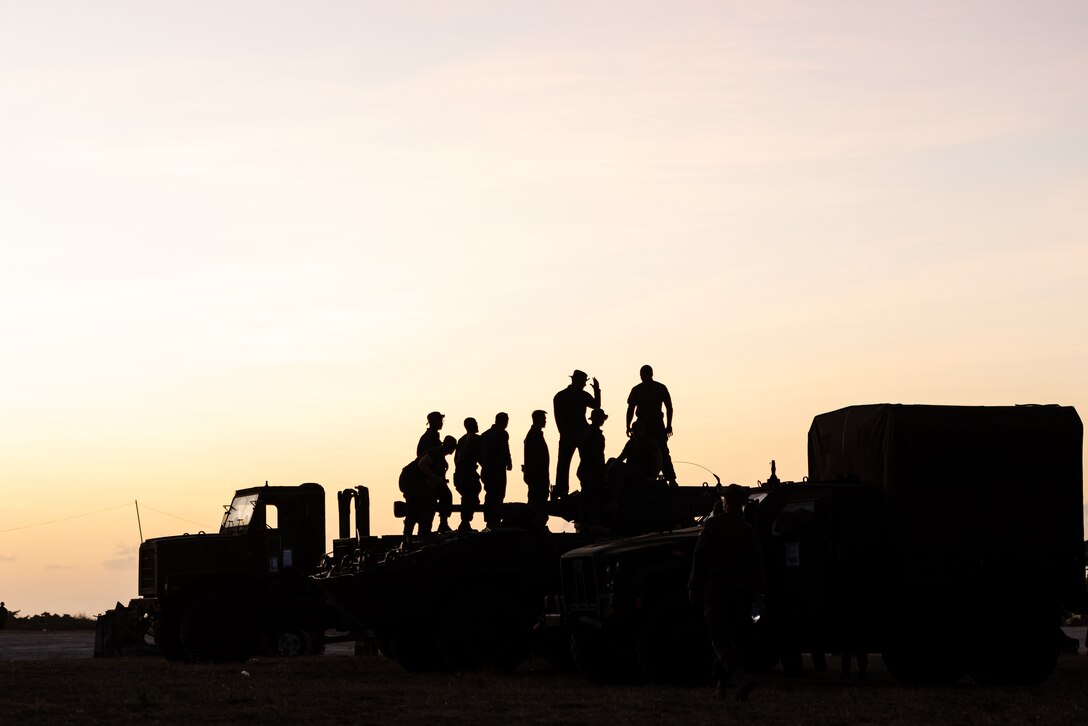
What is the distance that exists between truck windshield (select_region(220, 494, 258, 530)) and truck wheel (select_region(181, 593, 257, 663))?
1.39 meters

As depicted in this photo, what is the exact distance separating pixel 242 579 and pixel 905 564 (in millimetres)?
10964

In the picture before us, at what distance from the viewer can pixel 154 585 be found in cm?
2467

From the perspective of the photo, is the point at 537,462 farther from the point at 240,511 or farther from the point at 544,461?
the point at 240,511

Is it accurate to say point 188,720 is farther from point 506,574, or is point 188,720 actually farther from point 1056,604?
point 1056,604

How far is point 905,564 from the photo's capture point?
652 inches

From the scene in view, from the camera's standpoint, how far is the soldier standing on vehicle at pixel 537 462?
2164 cm

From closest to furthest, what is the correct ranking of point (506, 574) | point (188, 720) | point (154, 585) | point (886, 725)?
point (886, 725) → point (188, 720) → point (506, 574) → point (154, 585)

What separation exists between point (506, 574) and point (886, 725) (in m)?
7.86

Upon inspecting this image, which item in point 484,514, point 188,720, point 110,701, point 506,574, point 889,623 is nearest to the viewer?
point 188,720

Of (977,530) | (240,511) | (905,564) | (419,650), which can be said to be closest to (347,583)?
(419,650)

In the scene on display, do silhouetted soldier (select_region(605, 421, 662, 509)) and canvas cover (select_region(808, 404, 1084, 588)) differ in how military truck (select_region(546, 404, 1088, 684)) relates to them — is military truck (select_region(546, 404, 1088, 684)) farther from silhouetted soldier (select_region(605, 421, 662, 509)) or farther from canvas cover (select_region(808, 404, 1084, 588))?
silhouetted soldier (select_region(605, 421, 662, 509))

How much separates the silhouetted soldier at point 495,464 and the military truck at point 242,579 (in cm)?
226

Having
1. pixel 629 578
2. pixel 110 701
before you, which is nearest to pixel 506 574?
pixel 629 578

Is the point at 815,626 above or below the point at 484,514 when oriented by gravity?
below
